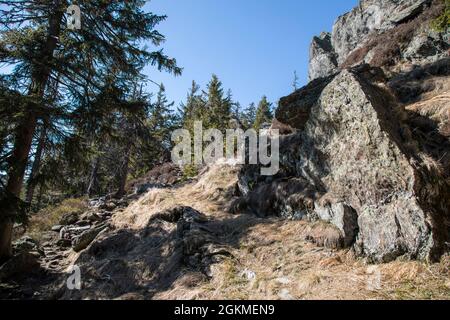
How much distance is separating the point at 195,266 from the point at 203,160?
572 inches

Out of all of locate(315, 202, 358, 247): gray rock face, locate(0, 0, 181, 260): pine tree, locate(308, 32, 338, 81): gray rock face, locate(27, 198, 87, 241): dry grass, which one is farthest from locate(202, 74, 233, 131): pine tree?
locate(315, 202, 358, 247): gray rock face

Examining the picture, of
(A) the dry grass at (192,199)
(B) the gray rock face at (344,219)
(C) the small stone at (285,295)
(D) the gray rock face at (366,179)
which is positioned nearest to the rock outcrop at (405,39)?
(D) the gray rock face at (366,179)

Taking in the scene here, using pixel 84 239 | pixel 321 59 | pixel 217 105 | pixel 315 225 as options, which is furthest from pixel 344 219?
pixel 321 59

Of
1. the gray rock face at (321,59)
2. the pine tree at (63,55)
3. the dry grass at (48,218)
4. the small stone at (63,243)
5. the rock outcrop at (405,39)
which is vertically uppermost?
the gray rock face at (321,59)

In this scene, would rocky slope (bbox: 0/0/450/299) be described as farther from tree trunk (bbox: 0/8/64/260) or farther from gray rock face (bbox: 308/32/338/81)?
gray rock face (bbox: 308/32/338/81)

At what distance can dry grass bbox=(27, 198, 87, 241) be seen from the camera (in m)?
14.2

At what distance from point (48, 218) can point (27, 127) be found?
371 inches

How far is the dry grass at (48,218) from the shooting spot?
1418cm

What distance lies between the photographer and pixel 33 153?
9.28 m

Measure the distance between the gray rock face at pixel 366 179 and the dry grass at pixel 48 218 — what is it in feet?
35.8

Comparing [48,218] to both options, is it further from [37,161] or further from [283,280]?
[283,280]

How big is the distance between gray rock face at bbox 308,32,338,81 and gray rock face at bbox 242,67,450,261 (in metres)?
26.7

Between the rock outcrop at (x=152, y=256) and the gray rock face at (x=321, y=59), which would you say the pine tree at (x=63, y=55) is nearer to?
the rock outcrop at (x=152, y=256)

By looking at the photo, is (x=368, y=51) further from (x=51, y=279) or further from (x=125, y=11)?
(x=51, y=279)
